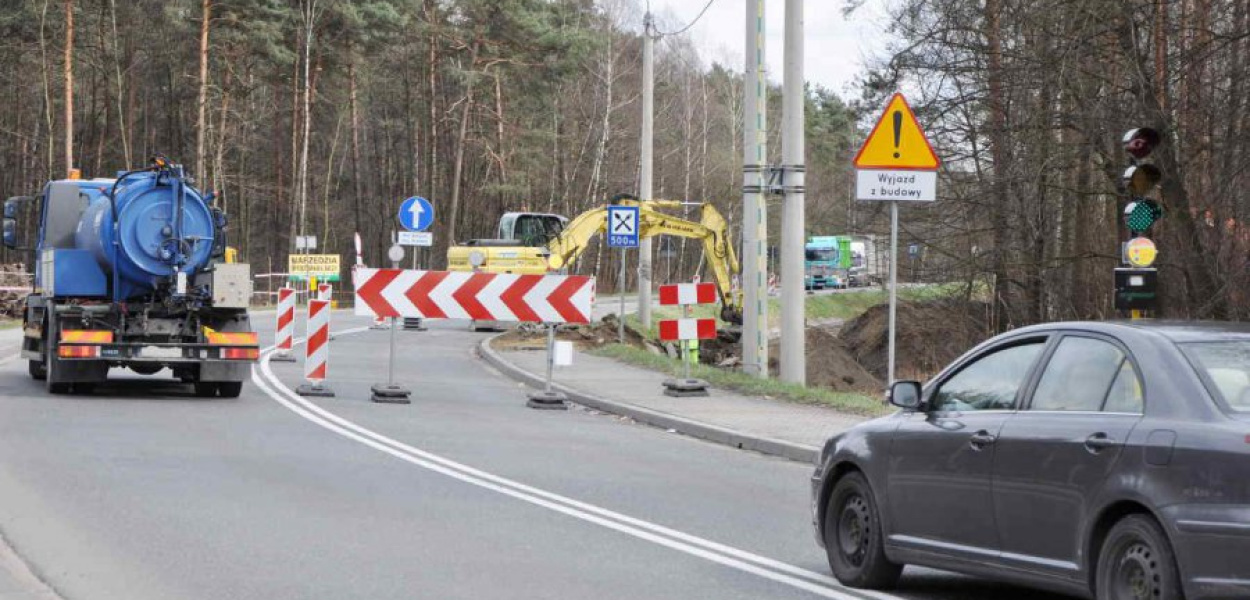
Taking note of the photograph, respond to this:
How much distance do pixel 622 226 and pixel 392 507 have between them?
1738 cm

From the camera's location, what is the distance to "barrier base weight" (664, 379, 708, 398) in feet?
70.6

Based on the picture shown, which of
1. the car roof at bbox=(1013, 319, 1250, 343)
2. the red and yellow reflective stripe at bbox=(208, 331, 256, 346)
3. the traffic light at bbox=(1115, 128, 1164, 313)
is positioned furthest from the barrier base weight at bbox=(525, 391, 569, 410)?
the car roof at bbox=(1013, 319, 1250, 343)

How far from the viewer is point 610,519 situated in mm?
10938

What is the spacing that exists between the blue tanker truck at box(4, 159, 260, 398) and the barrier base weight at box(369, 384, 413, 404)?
1611mm

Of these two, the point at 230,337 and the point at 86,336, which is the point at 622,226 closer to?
the point at 230,337

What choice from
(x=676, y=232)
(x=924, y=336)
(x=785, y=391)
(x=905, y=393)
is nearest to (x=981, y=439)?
(x=905, y=393)

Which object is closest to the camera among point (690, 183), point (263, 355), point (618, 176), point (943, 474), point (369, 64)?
point (943, 474)

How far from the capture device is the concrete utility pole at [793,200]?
21.5 metres

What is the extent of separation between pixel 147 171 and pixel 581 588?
1414cm

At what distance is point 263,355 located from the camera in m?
29.6

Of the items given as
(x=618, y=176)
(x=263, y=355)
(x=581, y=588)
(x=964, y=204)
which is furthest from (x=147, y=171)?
(x=618, y=176)

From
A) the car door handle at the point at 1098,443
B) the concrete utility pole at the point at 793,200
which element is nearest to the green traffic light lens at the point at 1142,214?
the concrete utility pole at the point at 793,200

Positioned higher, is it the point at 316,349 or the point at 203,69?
the point at 203,69

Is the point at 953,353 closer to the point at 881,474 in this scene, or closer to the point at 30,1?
the point at 881,474
